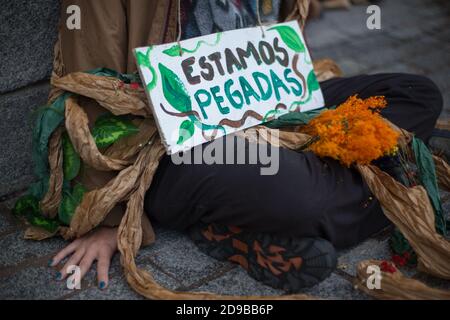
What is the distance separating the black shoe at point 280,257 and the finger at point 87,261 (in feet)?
1.37

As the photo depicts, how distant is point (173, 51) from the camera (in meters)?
2.00

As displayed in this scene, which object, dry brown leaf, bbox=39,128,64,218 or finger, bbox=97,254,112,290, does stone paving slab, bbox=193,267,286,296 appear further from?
dry brown leaf, bbox=39,128,64,218

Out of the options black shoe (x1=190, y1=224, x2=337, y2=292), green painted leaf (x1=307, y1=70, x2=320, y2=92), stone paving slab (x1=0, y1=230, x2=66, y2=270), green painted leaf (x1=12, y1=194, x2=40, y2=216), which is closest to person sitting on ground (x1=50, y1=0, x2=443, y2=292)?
black shoe (x1=190, y1=224, x2=337, y2=292)

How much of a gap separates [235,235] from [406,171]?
636 millimetres

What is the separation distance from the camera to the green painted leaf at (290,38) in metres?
2.33

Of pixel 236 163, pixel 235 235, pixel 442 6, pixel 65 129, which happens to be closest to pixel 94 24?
pixel 65 129

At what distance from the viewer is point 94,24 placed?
2.00 meters

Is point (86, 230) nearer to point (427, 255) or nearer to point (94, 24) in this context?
point (94, 24)

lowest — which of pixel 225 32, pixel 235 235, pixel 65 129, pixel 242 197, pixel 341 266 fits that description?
pixel 341 266

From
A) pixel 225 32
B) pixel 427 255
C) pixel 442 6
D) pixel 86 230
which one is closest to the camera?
pixel 427 255

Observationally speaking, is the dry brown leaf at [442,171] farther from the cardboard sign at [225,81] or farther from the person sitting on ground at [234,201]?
the cardboard sign at [225,81]

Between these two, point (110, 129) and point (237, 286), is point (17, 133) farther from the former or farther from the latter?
point (237, 286)

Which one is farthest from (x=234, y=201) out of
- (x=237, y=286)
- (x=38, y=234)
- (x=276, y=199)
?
(x=38, y=234)

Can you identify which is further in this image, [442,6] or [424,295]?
[442,6]
